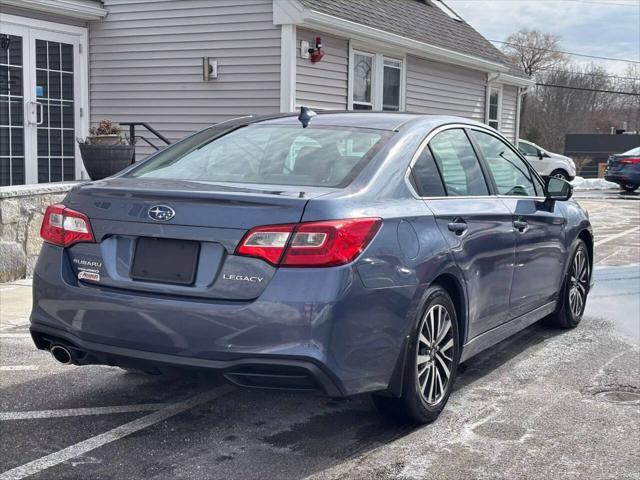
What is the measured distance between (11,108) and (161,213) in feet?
29.6

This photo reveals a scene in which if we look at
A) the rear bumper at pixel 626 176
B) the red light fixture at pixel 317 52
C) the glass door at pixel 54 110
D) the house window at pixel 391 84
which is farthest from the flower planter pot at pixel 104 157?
the rear bumper at pixel 626 176

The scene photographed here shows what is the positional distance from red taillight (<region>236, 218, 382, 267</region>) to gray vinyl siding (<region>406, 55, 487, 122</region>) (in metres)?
11.3

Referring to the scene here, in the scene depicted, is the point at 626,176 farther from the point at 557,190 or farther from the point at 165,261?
the point at 165,261

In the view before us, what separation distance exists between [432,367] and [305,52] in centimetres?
892

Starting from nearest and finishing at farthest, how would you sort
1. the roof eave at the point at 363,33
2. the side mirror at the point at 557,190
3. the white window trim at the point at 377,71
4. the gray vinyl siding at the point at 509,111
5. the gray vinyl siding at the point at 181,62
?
1. the side mirror at the point at 557,190
2. the roof eave at the point at 363,33
3. the gray vinyl siding at the point at 181,62
4. the white window trim at the point at 377,71
5. the gray vinyl siding at the point at 509,111

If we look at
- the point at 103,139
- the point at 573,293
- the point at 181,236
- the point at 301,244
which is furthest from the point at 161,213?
the point at 103,139

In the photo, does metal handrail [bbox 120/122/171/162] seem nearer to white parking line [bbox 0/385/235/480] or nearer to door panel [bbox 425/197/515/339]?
white parking line [bbox 0/385/235/480]

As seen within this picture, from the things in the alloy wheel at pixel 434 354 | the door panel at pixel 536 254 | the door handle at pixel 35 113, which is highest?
the door handle at pixel 35 113

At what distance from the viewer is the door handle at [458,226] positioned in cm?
449

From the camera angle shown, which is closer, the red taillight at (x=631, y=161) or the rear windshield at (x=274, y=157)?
the rear windshield at (x=274, y=157)

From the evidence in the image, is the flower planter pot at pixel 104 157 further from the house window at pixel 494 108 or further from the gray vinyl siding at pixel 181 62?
the house window at pixel 494 108

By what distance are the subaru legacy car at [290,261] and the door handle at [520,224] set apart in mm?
266

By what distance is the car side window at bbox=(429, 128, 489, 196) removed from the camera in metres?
4.76

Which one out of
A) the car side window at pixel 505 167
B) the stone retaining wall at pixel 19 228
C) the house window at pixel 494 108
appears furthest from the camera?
the house window at pixel 494 108
